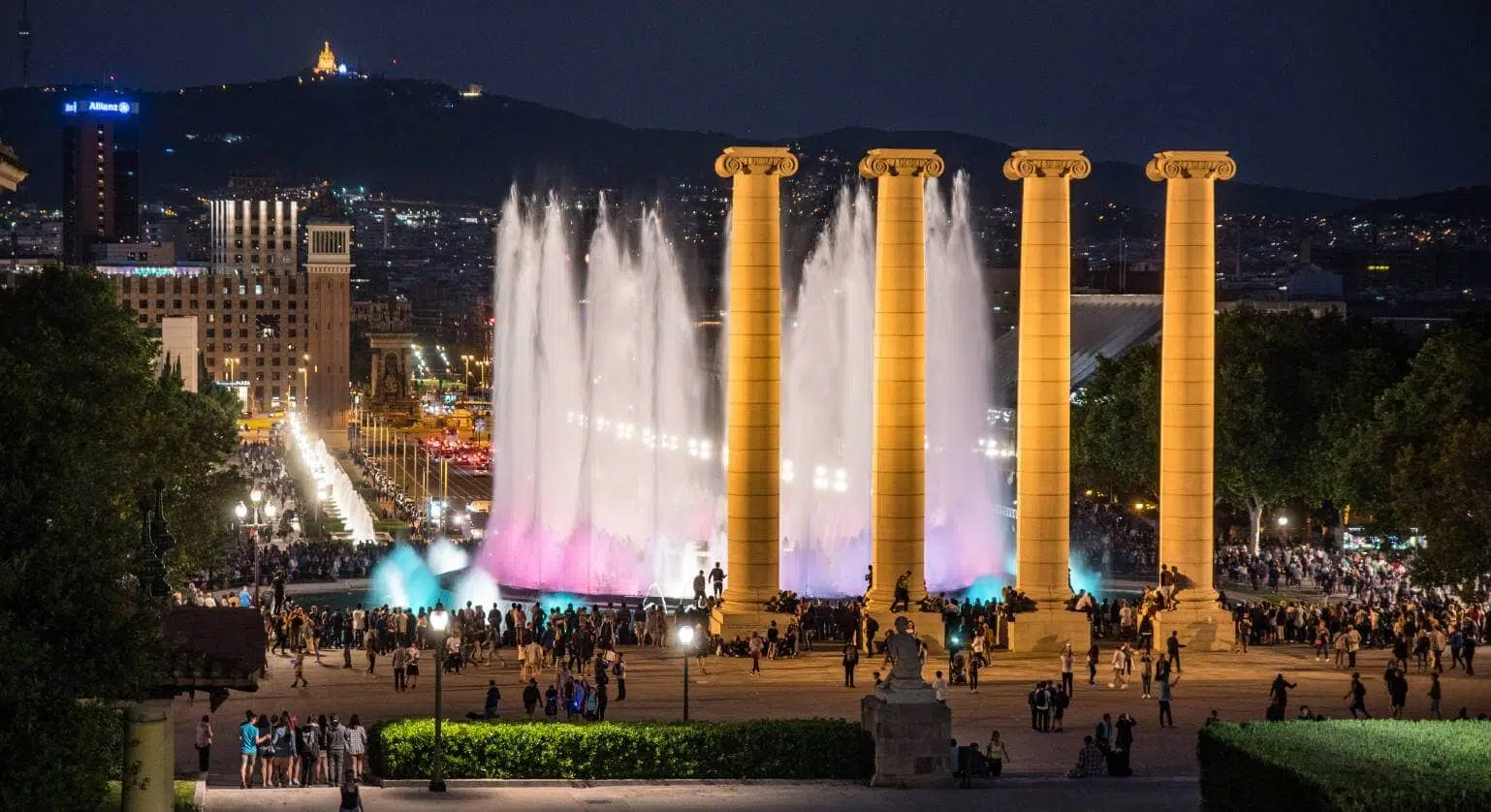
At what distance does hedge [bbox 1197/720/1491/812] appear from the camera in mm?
28922

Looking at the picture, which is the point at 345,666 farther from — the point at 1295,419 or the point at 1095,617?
the point at 1295,419

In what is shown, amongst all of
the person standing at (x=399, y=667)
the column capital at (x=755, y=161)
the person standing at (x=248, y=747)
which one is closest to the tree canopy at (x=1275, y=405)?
the column capital at (x=755, y=161)

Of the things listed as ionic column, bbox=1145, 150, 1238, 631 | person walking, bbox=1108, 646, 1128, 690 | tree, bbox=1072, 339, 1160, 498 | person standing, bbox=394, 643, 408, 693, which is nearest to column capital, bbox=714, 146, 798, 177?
ionic column, bbox=1145, 150, 1238, 631

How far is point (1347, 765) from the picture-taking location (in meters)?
30.4

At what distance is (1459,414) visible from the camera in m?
61.2

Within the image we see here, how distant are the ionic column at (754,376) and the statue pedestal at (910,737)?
16.7 metres

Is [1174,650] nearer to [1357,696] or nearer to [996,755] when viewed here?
[1357,696]

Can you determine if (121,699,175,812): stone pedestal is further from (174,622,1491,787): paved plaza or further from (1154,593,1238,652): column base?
(1154,593,1238,652): column base

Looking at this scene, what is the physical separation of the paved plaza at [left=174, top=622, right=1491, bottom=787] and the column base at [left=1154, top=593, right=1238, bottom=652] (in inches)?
20.8

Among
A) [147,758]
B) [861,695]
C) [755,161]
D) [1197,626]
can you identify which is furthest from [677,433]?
[147,758]

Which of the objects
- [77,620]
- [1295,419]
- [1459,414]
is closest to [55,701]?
[77,620]

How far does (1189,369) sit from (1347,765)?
24.6 meters

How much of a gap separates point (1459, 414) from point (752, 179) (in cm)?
2165

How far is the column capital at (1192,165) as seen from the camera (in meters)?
53.5
